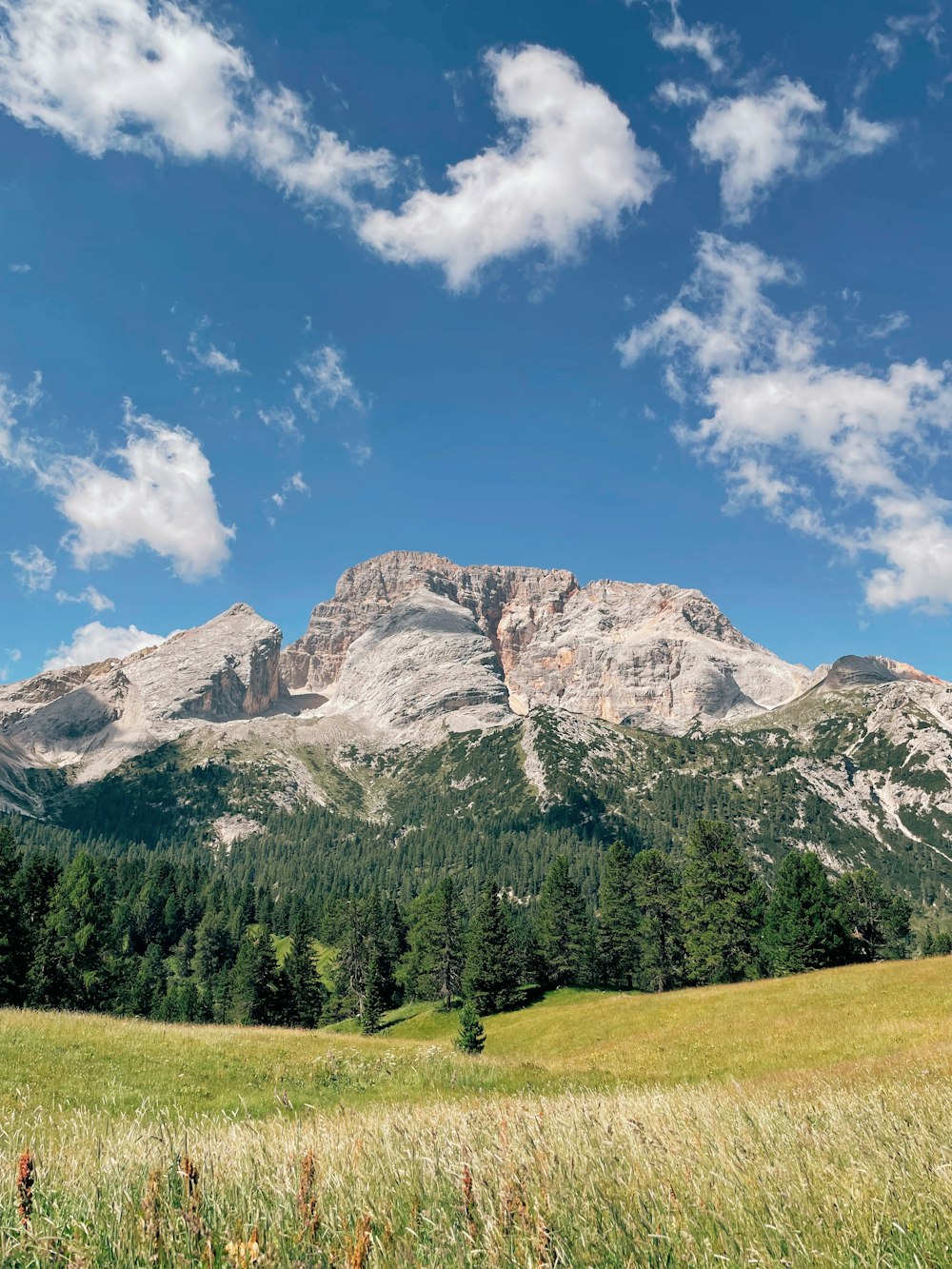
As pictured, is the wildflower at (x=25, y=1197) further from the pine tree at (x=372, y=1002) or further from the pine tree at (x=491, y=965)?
the pine tree at (x=491, y=965)

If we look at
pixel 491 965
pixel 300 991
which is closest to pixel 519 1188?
pixel 491 965

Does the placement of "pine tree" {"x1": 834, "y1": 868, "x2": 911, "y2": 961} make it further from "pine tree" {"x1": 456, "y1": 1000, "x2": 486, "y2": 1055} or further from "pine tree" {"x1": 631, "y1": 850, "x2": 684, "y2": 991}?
"pine tree" {"x1": 456, "y1": 1000, "x2": 486, "y2": 1055}

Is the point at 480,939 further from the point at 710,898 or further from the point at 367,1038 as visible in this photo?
the point at 367,1038

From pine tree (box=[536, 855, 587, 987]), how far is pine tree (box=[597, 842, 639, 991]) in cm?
235

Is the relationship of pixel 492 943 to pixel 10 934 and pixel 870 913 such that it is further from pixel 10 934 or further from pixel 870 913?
A: pixel 870 913

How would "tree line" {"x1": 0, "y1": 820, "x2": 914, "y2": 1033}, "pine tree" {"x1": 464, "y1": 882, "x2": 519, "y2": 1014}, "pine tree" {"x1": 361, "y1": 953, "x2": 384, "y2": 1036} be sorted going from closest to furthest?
"tree line" {"x1": 0, "y1": 820, "x2": 914, "y2": 1033} < "pine tree" {"x1": 464, "y1": 882, "x2": 519, "y2": 1014} < "pine tree" {"x1": 361, "y1": 953, "x2": 384, "y2": 1036}

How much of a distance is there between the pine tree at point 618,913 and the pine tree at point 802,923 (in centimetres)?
1338

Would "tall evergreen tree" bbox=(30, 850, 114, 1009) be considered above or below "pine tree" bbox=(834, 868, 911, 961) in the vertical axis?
above

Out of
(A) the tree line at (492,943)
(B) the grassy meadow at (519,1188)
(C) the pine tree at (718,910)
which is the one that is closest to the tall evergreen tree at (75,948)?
(A) the tree line at (492,943)

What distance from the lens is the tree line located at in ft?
178

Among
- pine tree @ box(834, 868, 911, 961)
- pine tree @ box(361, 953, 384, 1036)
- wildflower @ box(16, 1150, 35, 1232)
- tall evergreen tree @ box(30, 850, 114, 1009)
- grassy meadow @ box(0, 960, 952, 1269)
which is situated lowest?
pine tree @ box(361, 953, 384, 1036)

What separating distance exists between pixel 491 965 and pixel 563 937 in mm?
9134

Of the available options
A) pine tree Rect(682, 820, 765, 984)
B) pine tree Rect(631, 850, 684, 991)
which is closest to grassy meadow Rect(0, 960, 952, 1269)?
pine tree Rect(682, 820, 765, 984)

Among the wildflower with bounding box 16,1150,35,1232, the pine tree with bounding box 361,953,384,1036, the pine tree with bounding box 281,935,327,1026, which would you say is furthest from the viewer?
the pine tree with bounding box 281,935,327,1026
